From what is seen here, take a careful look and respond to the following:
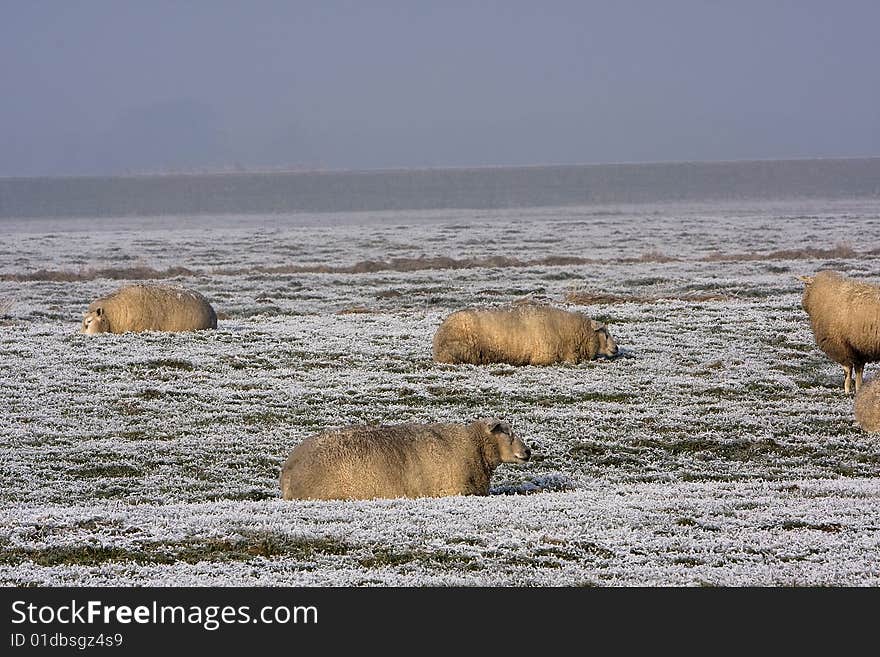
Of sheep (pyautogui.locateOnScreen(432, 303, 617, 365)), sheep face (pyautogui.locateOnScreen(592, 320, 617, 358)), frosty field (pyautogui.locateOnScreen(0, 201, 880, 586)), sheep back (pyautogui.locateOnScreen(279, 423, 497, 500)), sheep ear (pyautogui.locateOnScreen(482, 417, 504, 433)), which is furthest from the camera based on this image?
sheep face (pyautogui.locateOnScreen(592, 320, 617, 358))

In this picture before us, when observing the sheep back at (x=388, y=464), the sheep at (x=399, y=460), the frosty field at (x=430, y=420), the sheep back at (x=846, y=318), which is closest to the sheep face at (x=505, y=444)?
the sheep at (x=399, y=460)

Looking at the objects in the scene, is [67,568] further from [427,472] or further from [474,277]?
[474,277]

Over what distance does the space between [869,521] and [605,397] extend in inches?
381

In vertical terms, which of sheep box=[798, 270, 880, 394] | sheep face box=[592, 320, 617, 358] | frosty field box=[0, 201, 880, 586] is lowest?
frosty field box=[0, 201, 880, 586]

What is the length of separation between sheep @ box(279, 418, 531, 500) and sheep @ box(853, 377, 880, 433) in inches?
296

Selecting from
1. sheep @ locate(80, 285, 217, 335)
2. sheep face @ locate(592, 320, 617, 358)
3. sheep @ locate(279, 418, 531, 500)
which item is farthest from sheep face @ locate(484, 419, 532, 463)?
sheep @ locate(80, 285, 217, 335)

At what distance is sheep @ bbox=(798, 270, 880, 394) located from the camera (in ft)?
73.5

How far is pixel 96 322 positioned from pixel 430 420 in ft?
39.3

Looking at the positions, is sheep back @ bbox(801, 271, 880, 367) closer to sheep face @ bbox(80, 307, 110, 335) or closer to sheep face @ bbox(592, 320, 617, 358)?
sheep face @ bbox(592, 320, 617, 358)

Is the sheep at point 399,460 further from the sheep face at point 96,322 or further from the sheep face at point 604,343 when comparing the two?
the sheep face at point 96,322

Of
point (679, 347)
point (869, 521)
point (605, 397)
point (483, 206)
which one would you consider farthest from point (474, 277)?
point (483, 206)

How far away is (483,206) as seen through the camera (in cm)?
14950

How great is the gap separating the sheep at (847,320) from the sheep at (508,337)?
209 inches

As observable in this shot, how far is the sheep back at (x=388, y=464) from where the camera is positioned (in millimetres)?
15414
